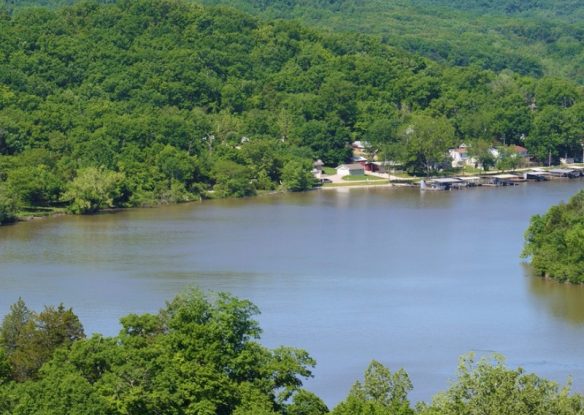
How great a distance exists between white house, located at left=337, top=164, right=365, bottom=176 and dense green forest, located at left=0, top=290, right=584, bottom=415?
21563 mm

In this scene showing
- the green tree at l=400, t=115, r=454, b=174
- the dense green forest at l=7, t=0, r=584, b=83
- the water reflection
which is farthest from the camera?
the dense green forest at l=7, t=0, r=584, b=83

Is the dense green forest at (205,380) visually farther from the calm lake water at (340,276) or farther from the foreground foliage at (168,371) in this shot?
the calm lake water at (340,276)

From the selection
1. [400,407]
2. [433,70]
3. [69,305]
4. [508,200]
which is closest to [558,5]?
[433,70]

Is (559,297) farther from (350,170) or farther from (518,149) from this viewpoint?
(518,149)

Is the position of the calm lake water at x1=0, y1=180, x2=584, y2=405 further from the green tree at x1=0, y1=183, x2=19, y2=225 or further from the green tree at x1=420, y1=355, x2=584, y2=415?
the green tree at x1=420, y1=355, x2=584, y2=415

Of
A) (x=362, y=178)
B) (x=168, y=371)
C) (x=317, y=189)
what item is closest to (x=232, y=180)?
(x=317, y=189)

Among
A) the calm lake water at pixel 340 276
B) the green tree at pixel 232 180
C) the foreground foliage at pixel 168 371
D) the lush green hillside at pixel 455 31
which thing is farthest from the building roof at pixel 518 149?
the foreground foliage at pixel 168 371

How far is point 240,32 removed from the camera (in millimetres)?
44375

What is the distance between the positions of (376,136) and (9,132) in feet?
29.6

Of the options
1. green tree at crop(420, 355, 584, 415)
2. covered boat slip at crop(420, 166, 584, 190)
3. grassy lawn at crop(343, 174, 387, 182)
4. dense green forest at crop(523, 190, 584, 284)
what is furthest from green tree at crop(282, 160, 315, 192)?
green tree at crop(420, 355, 584, 415)

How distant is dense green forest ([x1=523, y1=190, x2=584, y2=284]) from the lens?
2120 centimetres

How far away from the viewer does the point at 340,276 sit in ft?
71.8

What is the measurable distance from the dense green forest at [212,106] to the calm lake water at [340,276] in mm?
1761

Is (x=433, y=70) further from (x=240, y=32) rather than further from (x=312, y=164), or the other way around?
(x=312, y=164)
